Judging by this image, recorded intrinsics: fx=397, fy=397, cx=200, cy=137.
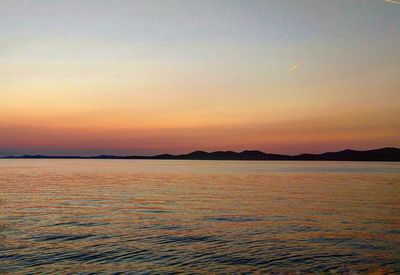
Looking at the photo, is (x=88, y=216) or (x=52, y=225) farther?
(x=88, y=216)

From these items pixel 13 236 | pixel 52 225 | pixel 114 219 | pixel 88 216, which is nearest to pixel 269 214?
pixel 114 219

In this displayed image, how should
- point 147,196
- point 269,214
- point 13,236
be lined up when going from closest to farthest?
point 13,236 → point 269,214 → point 147,196

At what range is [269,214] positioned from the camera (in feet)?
118

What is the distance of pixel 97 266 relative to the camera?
18.8 m

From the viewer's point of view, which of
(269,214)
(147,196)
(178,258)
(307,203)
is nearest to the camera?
(178,258)

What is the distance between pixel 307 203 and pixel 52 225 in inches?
1088

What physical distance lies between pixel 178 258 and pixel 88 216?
1635 centimetres

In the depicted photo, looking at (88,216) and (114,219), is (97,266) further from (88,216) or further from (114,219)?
(88,216)

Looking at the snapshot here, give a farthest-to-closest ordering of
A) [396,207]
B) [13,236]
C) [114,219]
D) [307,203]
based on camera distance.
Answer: [307,203] < [396,207] < [114,219] < [13,236]

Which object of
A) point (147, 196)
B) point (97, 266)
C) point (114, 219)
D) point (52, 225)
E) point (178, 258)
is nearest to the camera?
point (97, 266)

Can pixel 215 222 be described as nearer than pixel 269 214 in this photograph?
Yes

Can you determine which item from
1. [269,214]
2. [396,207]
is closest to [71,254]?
[269,214]

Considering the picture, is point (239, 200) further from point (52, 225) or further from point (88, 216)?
point (52, 225)

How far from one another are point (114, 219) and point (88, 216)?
3.06 metres
